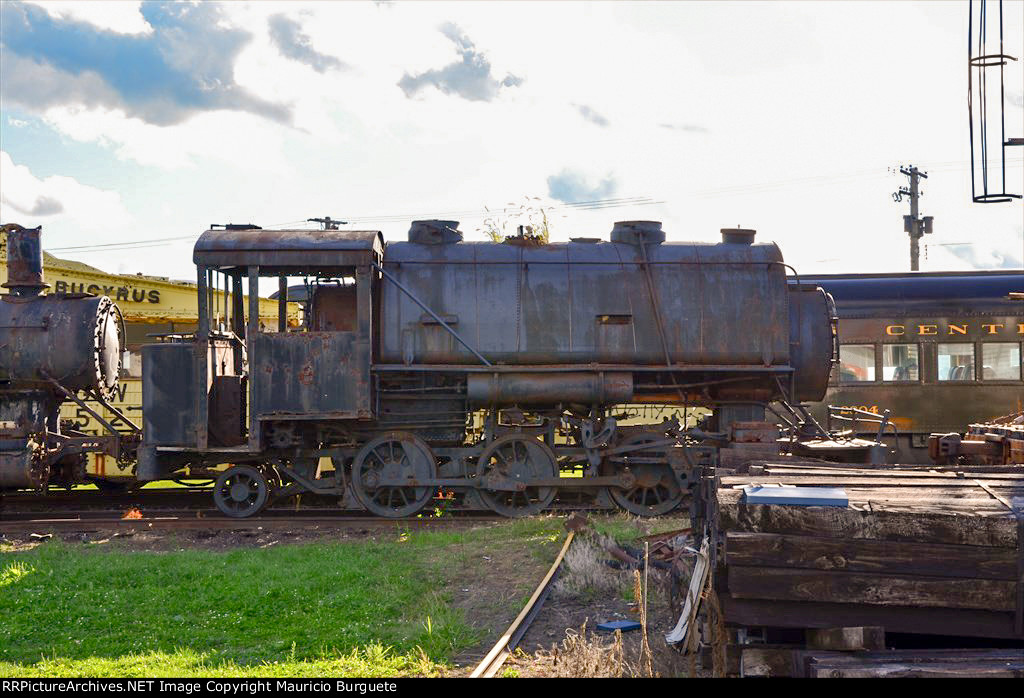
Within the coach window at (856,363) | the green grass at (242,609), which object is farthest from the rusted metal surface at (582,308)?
the coach window at (856,363)

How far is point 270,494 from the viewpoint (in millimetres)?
13242

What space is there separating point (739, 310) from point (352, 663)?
26.7 ft

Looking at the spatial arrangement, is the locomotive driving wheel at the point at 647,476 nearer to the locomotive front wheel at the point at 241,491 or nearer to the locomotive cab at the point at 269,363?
the locomotive cab at the point at 269,363

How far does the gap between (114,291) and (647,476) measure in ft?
37.2

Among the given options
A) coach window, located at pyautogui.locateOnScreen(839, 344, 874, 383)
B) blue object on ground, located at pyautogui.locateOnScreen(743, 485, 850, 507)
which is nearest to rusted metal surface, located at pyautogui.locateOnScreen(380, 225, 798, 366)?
coach window, located at pyautogui.locateOnScreen(839, 344, 874, 383)

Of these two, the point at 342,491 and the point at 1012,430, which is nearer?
the point at 1012,430

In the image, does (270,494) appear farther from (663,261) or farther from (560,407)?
(663,261)

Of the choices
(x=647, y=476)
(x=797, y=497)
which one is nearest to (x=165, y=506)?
(x=647, y=476)

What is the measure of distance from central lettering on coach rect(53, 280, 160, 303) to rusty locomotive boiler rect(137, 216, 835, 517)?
594 centimetres

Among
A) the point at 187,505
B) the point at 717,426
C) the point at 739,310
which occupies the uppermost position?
the point at 739,310

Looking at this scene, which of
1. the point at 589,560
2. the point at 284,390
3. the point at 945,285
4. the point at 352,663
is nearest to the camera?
the point at 352,663

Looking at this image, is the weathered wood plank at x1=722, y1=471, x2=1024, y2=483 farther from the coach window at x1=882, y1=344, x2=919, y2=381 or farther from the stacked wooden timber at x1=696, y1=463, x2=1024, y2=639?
the coach window at x1=882, y1=344, x2=919, y2=381

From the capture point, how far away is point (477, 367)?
12.6 m
